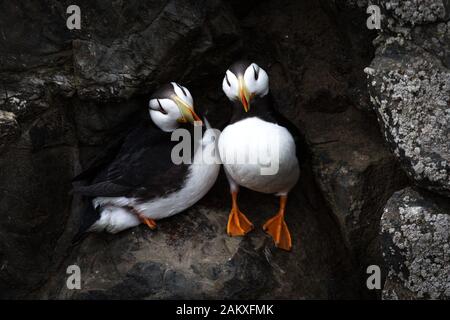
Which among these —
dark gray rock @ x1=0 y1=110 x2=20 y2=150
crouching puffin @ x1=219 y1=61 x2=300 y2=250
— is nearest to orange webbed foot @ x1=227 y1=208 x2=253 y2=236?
crouching puffin @ x1=219 y1=61 x2=300 y2=250

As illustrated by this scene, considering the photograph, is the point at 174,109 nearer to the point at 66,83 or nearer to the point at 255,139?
the point at 255,139

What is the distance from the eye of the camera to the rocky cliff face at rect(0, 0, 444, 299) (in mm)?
3582

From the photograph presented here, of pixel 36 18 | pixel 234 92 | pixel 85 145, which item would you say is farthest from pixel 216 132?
pixel 36 18

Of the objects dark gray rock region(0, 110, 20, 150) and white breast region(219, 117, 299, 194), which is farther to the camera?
white breast region(219, 117, 299, 194)

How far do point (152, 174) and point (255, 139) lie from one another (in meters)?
0.52

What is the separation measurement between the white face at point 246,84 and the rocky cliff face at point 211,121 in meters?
0.34

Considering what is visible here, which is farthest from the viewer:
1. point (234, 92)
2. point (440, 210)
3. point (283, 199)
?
point (283, 199)

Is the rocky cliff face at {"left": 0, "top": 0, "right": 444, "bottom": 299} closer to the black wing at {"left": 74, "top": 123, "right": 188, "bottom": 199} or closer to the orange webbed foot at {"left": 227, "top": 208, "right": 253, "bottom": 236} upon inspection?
the orange webbed foot at {"left": 227, "top": 208, "right": 253, "bottom": 236}

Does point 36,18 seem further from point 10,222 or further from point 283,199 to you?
point 283,199

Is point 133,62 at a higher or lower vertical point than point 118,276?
higher

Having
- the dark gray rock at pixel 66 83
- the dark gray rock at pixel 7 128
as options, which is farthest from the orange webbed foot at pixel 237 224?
the dark gray rock at pixel 7 128

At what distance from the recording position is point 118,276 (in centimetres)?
358

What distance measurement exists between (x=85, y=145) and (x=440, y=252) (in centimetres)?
184

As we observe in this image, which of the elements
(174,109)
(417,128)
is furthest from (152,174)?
(417,128)
